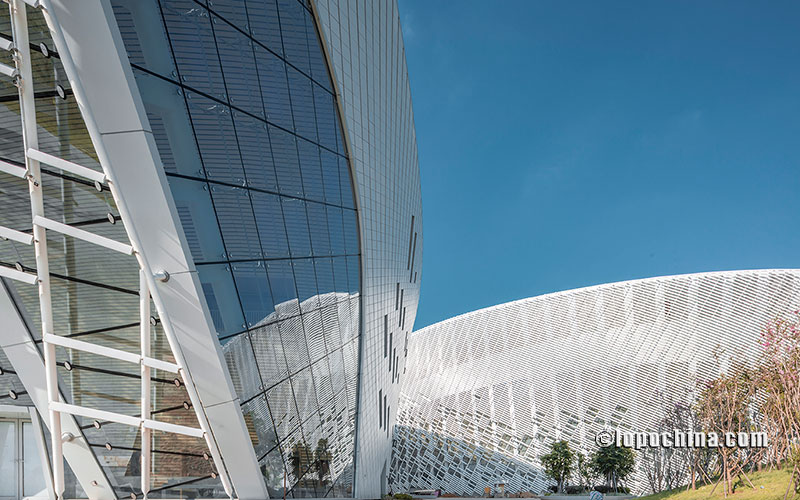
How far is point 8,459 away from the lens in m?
10.6

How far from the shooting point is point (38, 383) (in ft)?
28.0

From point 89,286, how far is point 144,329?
119cm

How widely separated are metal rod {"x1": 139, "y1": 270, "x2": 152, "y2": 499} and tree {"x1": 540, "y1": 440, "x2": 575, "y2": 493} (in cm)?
3043

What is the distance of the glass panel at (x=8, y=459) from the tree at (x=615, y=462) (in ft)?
107

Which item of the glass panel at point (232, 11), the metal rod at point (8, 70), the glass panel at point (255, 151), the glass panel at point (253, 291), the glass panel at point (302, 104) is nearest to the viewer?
the metal rod at point (8, 70)

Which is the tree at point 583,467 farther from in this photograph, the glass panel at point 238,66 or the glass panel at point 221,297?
the glass panel at point 238,66

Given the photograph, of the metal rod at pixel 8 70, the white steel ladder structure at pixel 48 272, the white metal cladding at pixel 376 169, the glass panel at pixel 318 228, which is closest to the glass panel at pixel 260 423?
the white steel ladder structure at pixel 48 272

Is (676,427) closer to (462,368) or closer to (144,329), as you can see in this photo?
(462,368)

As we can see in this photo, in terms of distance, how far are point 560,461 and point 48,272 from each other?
110 ft

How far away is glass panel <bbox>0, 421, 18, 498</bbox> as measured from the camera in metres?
10.5

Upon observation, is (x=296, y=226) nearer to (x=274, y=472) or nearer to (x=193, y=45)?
(x=193, y=45)

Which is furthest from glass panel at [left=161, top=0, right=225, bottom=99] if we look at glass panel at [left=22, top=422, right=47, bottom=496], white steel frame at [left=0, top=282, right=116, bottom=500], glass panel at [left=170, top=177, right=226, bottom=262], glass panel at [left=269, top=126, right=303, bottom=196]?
glass panel at [left=22, top=422, right=47, bottom=496]

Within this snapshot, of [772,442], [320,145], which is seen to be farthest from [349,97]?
[772,442]

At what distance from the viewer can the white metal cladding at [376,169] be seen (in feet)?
35.4
